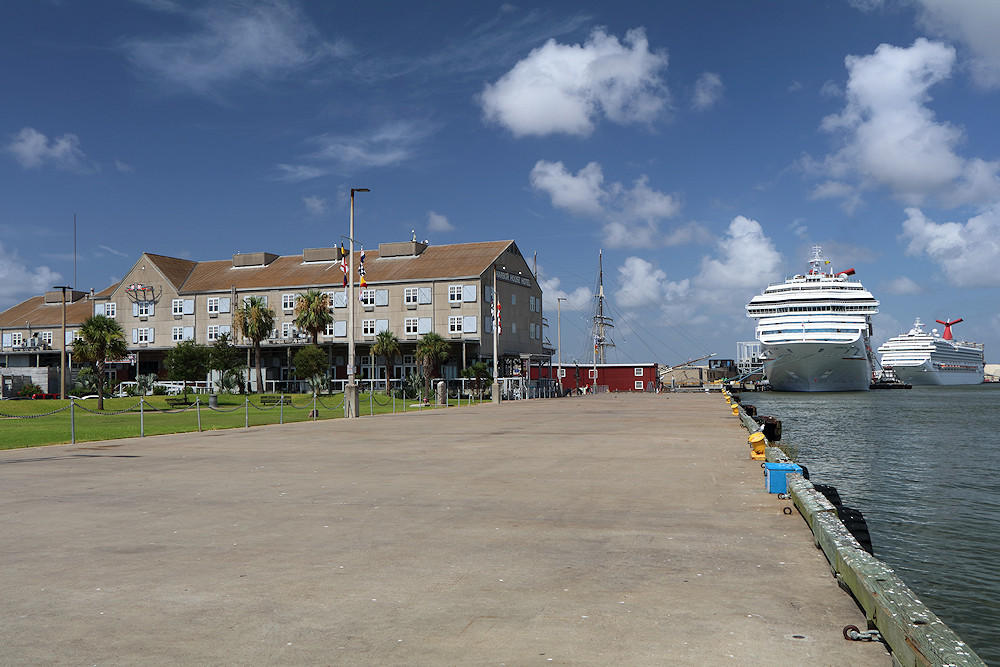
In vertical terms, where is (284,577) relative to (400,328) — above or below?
below

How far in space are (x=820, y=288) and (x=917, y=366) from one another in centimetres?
7024

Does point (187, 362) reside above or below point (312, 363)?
above

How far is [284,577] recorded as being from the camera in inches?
268

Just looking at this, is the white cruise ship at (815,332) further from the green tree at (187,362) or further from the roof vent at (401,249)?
the green tree at (187,362)

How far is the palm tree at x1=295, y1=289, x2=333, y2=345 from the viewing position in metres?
68.9

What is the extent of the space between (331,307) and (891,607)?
243 ft

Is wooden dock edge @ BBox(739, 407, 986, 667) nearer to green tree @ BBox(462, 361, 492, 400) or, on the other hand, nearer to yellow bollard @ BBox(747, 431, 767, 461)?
yellow bollard @ BBox(747, 431, 767, 461)

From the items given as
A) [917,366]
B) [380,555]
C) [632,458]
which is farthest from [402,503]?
[917,366]

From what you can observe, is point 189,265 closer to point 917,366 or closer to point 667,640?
point 667,640

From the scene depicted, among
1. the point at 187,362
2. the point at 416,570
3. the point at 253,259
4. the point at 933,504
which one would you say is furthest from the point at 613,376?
the point at 416,570

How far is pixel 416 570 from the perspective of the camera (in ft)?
23.0

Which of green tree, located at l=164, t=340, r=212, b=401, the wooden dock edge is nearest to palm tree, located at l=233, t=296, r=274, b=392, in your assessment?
green tree, located at l=164, t=340, r=212, b=401

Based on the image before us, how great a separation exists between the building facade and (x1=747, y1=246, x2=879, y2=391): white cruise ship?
86.1 ft

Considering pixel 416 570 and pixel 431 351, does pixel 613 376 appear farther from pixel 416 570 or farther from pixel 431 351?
pixel 416 570
